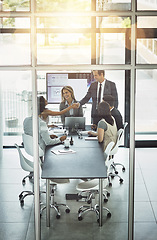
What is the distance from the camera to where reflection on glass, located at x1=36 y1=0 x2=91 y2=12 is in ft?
19.7

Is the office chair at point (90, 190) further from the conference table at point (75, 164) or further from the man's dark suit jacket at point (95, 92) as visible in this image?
the man's dark suit jacket at point (95, 92)

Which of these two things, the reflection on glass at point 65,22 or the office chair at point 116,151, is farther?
the office chair at point 116,151

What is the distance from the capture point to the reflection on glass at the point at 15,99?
6.22m

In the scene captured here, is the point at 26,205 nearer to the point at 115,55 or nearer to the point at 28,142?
the point at 28,142

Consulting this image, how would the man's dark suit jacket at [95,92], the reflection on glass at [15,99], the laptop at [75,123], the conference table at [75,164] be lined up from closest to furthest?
1. the reflection on glass at [15,99]
2. the man's dark suit jacket at [95,92]
3. the laptop at [75,123]
4. the conference table at [75,164]

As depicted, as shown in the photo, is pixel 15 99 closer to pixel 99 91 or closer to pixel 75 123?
pixel 75 123

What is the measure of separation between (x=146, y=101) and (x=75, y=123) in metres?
0.98

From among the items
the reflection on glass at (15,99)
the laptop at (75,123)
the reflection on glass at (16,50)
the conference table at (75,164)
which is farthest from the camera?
the conference table at (75,164)

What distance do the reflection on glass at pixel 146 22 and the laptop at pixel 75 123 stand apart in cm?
143

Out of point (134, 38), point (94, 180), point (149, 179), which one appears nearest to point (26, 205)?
point (94, 180)

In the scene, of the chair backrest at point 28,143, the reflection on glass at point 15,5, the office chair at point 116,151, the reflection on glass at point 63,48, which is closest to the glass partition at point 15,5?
the reflection on glass at point 15,5

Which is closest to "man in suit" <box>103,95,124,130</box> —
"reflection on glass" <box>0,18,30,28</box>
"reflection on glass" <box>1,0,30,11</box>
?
"reflection on glass" <box>0,18,30,28</box>

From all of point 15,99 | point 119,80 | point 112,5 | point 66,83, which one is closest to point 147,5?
point 112,5

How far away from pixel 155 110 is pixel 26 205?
2.16 metres
